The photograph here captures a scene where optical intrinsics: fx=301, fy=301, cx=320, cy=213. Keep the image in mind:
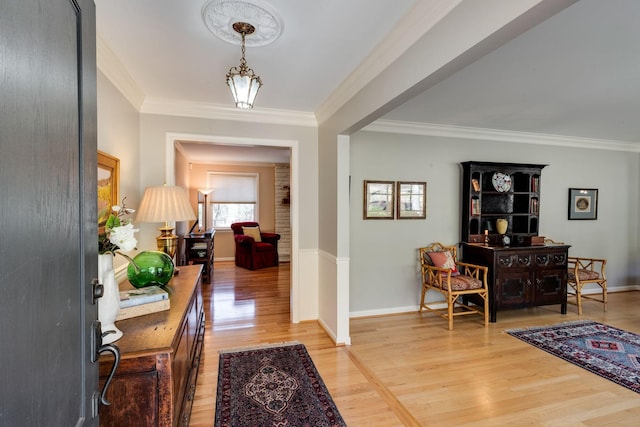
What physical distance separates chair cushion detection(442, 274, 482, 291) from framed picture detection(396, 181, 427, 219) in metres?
0.92

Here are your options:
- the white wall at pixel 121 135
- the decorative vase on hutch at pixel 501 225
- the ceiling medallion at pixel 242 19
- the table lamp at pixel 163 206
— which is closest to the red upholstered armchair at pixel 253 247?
the white wall at pixel 121 135

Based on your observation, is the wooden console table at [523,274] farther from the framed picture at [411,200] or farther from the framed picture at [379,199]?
the framed picture at [379,199]

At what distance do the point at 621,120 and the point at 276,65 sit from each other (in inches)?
174

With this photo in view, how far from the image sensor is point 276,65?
95.0 inches

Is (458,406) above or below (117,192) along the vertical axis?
below

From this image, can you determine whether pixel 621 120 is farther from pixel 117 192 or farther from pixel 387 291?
pixel 117 192

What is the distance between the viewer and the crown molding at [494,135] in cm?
395

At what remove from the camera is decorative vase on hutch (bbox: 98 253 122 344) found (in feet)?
4.12

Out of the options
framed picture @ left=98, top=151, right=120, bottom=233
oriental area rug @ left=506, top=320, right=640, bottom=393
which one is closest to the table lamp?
framed picture @ left=98, top=151, right=120, bottom=233

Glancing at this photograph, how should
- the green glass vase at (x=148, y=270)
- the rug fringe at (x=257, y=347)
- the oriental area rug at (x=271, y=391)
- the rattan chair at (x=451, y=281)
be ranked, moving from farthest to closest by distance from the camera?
1. the rattan chair at (x=451, y=281)
2. the rug fringe at (x=257, y=347)
3. the oriental area rug at (x=271, y=391)
4. the green glass vase at (x=148, y=270)

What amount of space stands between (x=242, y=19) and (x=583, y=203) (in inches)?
227

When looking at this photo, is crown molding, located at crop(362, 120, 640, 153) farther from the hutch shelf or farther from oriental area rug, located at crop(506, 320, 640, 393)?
oriental area rug, located at crop(506, 320, 640, 393)

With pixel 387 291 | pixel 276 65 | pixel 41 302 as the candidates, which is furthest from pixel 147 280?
pixel 387 291

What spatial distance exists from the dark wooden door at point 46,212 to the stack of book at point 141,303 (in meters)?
0.79
